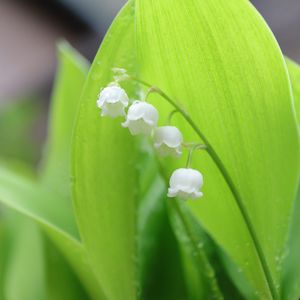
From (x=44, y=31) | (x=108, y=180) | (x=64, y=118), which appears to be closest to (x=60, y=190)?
(x=64, y=118)

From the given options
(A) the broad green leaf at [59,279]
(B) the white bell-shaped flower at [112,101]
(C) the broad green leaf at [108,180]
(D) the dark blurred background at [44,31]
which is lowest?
(D) the dark blurred background at [44,31]

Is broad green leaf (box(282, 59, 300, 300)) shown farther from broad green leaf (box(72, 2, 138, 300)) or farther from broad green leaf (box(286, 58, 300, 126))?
broad green leaf (box(72, 2, 138, 300))

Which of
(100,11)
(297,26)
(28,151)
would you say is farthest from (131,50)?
(100,11)

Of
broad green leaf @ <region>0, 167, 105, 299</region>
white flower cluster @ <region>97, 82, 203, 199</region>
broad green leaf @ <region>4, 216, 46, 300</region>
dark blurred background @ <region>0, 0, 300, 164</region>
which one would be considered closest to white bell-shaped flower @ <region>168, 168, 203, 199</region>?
white flower cluster @ <region>97, 82, 203, 199</region>

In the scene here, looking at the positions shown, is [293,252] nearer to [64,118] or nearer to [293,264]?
[293,264]

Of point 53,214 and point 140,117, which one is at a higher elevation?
point 140,117

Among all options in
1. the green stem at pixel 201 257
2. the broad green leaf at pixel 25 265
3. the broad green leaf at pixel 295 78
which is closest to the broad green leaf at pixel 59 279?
the broad green leaf at pixel 25 265

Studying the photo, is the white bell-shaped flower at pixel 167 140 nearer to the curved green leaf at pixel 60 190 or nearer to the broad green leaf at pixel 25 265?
the curved green leaf at pixel 60 190
